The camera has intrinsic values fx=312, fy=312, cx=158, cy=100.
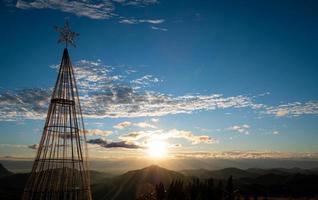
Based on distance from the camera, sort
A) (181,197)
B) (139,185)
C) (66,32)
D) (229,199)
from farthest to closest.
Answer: (139,185) → (181,197) → (229,199) → (66,32)

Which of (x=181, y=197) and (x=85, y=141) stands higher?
(x=85, y=141)

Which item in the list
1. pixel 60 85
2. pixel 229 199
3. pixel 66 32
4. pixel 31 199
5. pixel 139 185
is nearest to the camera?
pixel 31 199

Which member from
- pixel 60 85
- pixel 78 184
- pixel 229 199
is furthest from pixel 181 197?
pixel 60 85

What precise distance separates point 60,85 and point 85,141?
403 centimetres

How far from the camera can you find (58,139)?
2033 centimetres

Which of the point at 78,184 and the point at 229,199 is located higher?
the point at 78,184

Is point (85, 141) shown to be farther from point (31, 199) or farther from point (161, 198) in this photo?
point (161, 198)

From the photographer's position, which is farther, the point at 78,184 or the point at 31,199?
the point at 78,184

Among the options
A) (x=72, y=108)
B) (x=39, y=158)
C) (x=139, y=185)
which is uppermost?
(x=72, y=108)

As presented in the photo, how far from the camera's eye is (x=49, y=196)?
19250 millimetres

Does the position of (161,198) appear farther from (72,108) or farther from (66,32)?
(66,32)

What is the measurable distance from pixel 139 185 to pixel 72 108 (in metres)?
186

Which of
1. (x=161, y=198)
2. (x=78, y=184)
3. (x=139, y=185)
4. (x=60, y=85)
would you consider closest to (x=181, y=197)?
(x=161, y=198)

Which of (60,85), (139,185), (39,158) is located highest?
(60,85)
